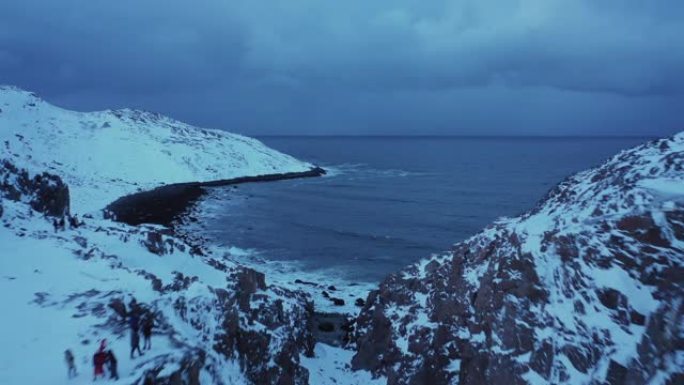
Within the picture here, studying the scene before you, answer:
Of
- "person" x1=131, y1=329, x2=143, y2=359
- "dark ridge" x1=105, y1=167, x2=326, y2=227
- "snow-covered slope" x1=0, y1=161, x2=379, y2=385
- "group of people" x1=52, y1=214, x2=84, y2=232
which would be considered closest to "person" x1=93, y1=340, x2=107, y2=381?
"snow-covered slope" x1=0, y1=161, x2=379, y2=385

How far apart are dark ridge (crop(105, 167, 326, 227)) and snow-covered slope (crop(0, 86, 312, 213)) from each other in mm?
1897

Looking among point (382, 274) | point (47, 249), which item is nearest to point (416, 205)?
point (382, 274)

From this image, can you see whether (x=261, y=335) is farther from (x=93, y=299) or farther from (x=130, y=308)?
(x=93, y=299)

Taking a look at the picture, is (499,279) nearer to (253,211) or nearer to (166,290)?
(166,290)

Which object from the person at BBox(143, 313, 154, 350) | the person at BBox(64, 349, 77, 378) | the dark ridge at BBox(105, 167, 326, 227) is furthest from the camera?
the dark ridge at BBox(105, 167, 326, 227)

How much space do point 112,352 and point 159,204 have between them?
5530 centimetres

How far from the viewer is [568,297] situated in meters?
Answer: 15.2

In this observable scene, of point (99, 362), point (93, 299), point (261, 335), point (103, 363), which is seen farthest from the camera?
point (261, 335)

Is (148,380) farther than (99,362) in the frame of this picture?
Yes

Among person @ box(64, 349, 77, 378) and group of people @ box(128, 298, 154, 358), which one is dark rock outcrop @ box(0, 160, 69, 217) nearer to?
group of people @ box(128, 298, 154, 358)

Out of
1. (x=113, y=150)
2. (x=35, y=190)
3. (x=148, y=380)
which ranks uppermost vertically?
(x=113, y=150)

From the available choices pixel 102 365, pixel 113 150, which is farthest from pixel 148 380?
pixel 113 150

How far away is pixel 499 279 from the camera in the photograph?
696 inches

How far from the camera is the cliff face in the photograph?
1341 cm
